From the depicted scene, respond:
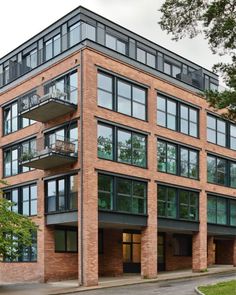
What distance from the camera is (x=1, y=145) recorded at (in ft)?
118

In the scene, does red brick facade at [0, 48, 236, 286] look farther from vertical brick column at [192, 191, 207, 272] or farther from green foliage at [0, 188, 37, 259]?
green foliage at [0, 188, 37, 259]

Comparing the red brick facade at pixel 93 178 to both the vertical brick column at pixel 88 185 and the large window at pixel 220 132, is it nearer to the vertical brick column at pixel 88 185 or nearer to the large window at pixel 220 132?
the vertical brick column at pixel 88 185

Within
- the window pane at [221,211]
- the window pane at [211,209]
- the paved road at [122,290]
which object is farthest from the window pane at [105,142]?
the window pane at [221,211]

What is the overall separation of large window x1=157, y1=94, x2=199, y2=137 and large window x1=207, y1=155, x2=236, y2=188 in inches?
107

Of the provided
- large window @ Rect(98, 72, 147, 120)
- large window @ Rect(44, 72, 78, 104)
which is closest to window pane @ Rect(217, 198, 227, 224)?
large window @ Rect(98, 72, 147, 120)

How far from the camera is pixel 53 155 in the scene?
2856 cm

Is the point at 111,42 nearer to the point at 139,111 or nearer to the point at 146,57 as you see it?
the point at 146,57

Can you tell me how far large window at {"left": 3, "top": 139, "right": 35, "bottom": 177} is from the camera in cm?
3341

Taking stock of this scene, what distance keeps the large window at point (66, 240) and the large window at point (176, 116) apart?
8.52m

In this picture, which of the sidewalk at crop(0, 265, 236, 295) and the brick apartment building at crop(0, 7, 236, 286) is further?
the brick apartment building at crop(0, 7, 236, 286)

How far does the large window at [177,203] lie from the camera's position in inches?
1321

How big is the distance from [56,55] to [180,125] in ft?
30.6

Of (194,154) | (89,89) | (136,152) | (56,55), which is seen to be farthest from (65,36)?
(194,154)

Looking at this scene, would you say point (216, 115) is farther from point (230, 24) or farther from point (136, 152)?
A: point (230, 24)
